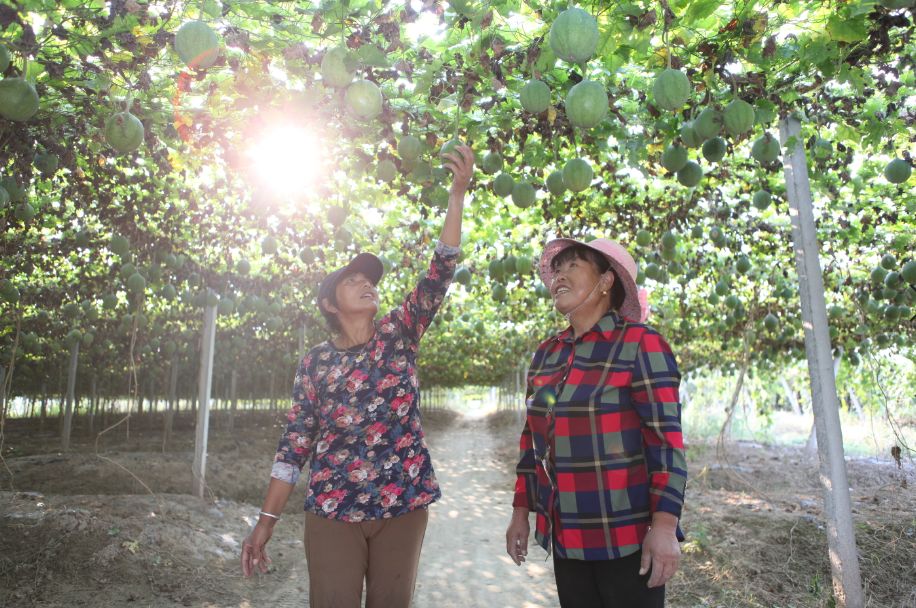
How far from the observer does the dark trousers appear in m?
2.04

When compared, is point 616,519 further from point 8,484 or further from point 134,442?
point 134,442

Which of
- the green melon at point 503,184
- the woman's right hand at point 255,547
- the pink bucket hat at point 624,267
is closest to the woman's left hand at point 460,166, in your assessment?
the pink bucket hat at point 624,267

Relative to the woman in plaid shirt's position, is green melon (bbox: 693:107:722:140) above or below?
above

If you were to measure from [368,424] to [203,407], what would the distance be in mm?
5883

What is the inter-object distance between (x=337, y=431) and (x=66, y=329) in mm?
12693

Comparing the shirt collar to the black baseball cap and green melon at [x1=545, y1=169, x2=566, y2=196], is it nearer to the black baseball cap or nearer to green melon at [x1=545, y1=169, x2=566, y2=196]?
the black baseball cap

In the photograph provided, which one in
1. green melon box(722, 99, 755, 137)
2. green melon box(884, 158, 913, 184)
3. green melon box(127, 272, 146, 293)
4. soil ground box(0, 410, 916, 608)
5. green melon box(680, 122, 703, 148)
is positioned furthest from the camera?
green melon box(127, 272, 146, 293)

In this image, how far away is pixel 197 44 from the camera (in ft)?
8.19

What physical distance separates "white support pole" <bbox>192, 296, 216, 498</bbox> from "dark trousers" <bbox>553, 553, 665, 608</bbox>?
6.18 m

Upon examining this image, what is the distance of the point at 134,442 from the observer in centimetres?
1653

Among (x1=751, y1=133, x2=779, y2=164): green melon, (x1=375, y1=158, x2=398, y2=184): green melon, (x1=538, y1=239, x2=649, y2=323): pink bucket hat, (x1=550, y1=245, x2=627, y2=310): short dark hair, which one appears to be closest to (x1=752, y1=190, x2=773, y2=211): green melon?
(x1=751, y1=133, x2=779, y2=164): green melon

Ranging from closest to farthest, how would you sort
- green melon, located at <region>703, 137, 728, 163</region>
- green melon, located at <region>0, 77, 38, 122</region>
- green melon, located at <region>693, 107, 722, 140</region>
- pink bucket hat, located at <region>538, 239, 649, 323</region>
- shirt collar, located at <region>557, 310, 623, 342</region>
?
shirt collar, located at <region>557, 310, 623, 342</region> < pink bucket hat, located at <region>538, 239, 649, 323</region> < green melon, located at <region>0, 77, 38, 122</region> < green melon, located at <region>693, 107, 722, 140</region> < green melon, located at <region>703, 137, 728, 163</region>

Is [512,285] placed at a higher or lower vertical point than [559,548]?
higher

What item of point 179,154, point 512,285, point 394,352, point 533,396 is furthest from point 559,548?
point 512,285
